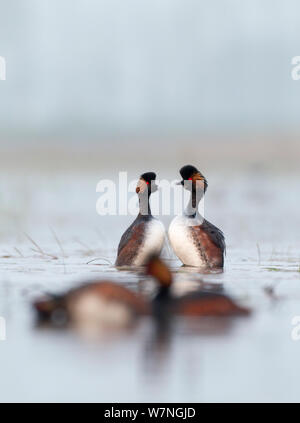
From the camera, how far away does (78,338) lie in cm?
668

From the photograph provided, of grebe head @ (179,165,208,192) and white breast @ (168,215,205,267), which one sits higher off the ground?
grebe head @ (179,165,208,192)

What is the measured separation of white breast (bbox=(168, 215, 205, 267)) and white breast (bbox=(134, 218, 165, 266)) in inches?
5.1

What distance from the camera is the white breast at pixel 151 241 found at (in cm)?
1123

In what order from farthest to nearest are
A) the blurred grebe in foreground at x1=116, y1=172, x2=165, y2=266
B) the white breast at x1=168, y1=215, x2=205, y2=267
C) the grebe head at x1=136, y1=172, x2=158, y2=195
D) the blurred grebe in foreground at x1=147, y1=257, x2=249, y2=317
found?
the grebe head at x1=136, y1=172, x2=158, y2=195 → the white breast at x1=168, y1=215, x2=205, y2=267 → the blurred grebe in foreground at x1=116, y1=172, x2=165, y2=266 → the blurred grebe in foreground at x1=147, y1=257, x2=249, y2=317

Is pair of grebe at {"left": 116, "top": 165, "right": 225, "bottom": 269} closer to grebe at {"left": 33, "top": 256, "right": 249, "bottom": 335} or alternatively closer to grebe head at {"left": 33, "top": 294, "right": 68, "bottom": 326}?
grebe at {"left": 33, "top": 256, "right": 249, "bottom": 335}

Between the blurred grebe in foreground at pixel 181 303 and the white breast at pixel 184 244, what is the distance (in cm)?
383

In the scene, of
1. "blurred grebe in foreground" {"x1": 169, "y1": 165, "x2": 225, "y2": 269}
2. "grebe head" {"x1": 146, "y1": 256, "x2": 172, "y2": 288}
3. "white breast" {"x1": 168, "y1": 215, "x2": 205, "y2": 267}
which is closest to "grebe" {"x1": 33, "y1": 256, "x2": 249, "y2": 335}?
"grebe head" {"x1": 146, "y1": 256, "x2": 172, "y2": 288}

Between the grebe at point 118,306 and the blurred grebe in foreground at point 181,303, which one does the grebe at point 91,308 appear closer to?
the grebe at point 118,306

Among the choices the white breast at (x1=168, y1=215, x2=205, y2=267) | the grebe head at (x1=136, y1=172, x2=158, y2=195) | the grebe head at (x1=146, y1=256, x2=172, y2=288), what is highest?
the grebe head at (x1=136, y1=172, x2=158, y2=195)

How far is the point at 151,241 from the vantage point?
1138cm

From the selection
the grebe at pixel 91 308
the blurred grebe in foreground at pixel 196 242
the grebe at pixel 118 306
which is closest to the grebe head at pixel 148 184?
the blurred grebe in foreground at pixel 196 242

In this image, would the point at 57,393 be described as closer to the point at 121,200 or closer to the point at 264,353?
the point at 264,353

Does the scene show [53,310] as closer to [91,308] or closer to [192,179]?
[91,308]

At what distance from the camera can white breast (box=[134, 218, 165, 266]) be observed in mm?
11227
